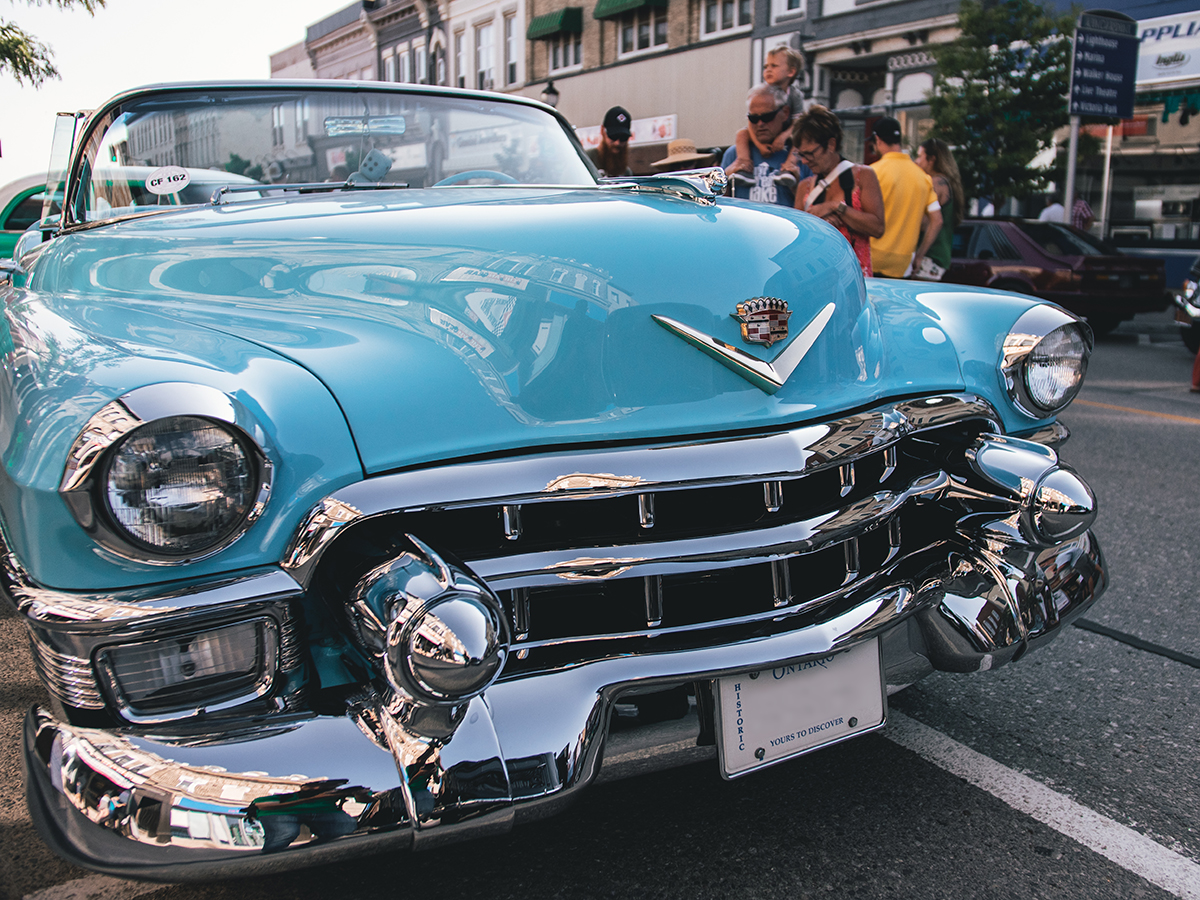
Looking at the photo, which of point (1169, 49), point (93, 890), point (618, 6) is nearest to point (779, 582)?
point (93, 890)

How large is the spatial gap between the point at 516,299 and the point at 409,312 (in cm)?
20

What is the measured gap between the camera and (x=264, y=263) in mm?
1938

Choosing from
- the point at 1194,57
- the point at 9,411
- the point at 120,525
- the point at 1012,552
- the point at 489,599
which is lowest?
the point at 1012,552

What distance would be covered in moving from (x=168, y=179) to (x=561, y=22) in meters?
27.7

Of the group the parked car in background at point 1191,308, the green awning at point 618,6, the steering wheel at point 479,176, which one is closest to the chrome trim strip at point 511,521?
the steering wheel at point 479,176

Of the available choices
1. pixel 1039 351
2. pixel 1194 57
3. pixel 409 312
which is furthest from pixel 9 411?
pixel 1194 57

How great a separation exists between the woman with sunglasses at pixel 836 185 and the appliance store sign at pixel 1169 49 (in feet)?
46.8

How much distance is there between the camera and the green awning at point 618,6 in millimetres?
25047

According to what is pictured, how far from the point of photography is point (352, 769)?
1393mm

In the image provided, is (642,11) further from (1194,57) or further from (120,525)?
(120,525)

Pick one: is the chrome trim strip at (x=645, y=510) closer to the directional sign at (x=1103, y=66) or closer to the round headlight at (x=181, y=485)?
the round headlight at (x=181, y=485)

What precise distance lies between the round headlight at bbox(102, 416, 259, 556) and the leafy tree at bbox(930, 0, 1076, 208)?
15040 millimetres

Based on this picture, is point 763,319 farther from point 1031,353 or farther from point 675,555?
point 1031,353

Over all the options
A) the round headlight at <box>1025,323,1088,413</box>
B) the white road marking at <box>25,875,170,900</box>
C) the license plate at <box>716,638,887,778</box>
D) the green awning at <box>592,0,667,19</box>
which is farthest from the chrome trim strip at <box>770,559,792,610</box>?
the green awning at <box>592,0,667,19</box>
